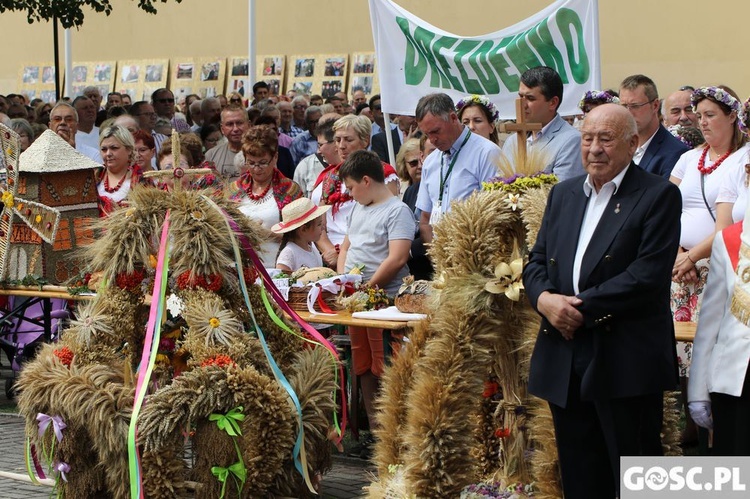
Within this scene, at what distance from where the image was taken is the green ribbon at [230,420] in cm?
550

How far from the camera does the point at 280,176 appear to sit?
8.59 m

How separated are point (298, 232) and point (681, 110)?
3021 millimetres

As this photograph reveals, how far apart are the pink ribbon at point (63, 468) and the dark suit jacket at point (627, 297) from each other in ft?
8.02

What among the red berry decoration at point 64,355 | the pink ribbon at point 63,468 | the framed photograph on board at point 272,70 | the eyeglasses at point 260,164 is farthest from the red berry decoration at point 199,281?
the framed photograph on board at point 272,70

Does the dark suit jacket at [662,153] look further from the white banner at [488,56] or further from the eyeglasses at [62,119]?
the eyeglasses at [62,119]

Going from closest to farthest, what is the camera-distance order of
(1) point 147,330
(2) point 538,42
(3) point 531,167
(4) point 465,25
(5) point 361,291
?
(3) point 531,167 < (1) point 147,330 < (5) point 361,291 < (2) point 538,42 < (4) point 465,25

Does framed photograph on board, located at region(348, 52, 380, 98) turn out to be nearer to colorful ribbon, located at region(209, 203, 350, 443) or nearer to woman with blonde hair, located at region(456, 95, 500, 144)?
woman with blonde hair, located at region(456, 95, 500, 144)

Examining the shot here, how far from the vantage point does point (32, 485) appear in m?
6.72

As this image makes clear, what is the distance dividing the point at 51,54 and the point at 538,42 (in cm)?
1824

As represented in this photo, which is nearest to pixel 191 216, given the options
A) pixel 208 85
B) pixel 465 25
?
pixel 465 25

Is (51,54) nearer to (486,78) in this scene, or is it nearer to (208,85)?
(208,85)

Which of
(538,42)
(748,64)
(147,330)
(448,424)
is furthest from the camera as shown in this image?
(748,64)

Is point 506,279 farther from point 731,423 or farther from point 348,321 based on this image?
point 348,321

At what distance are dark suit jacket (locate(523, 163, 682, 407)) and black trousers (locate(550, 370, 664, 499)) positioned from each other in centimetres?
9
